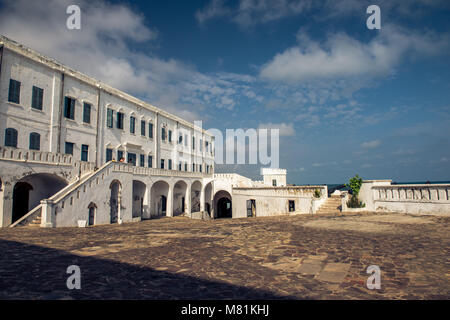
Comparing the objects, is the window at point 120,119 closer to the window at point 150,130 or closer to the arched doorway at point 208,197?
the window at point 150,130

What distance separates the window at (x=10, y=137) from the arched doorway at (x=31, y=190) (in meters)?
2.25

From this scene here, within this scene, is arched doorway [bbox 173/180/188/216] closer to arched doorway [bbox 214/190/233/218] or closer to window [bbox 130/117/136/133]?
arched doorway [bbox 214/190/233/218]

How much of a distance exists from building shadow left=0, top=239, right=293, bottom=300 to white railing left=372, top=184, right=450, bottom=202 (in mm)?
13244

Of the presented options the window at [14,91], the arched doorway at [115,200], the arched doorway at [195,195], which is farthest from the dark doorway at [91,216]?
the arched doorway at [195,195]

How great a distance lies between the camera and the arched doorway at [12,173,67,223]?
1686 centimetres

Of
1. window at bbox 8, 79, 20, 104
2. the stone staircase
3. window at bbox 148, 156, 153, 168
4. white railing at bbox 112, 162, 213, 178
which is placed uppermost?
window at bbox 8, 79, 20, 104

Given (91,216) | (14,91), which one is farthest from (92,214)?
(14,91)

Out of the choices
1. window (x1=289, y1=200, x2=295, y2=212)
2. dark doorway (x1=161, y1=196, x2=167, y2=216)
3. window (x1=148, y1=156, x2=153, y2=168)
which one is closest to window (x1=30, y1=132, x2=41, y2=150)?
window (x1=148, y1=156, x2=153, y2=168)

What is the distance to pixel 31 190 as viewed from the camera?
57.1 ft

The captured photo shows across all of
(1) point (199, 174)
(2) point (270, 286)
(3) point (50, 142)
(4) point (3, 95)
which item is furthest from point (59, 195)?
(1) point (199, 174)

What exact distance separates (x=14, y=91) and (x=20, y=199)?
6.90 meters

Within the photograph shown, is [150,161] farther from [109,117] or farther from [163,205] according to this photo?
[109,117]

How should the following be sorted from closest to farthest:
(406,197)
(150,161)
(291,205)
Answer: (406,197)
(291,205)
(150,161)
